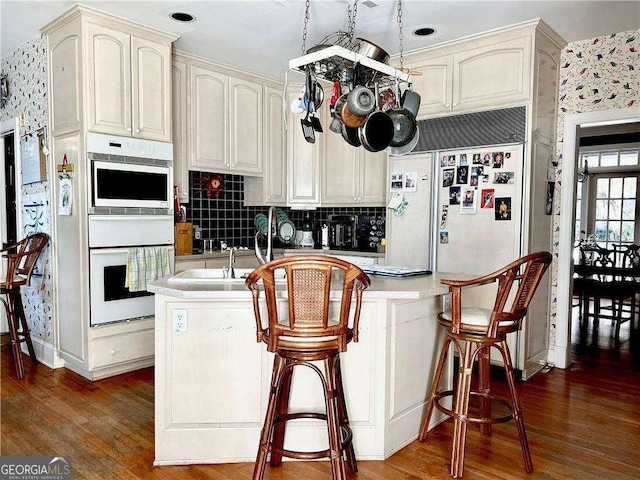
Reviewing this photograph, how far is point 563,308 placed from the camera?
3.97 m

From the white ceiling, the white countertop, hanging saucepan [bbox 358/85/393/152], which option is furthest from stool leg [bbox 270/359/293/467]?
the white ceiling

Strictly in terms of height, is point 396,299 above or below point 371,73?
below

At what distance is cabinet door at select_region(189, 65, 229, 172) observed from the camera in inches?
170

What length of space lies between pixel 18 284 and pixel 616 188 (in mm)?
8273

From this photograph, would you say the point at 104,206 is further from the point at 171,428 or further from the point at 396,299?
the point at 396,299

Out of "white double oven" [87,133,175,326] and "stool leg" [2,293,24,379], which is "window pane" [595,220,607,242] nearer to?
"white double oven" [87,133,175,326]

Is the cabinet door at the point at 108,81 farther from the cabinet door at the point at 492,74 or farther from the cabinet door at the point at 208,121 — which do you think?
the cabinet door at the point at 492,74

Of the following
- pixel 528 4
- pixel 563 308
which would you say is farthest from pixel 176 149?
pixel 563 308

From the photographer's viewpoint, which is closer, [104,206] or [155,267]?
[104,206]

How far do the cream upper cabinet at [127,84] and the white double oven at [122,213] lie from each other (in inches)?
4.0

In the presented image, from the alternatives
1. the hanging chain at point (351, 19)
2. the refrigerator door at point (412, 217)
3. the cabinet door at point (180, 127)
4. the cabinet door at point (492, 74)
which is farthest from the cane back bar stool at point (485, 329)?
the cabinet door at point (180, 127)

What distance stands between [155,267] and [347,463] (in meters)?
2.17

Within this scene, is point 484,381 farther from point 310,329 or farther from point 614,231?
point 614,231

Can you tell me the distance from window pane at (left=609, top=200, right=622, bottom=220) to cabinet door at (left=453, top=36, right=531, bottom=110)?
5.46 meters
